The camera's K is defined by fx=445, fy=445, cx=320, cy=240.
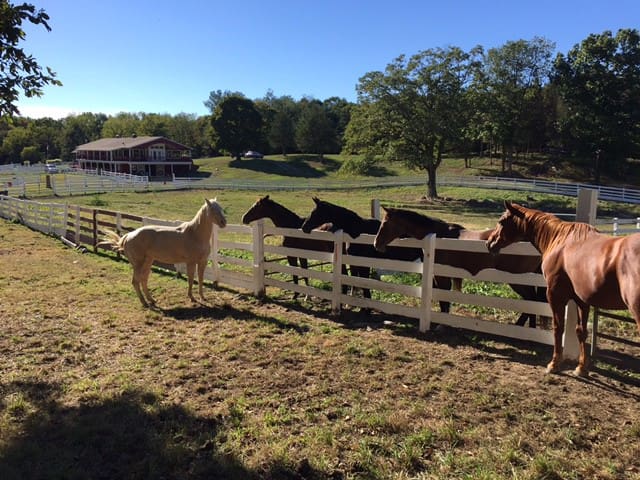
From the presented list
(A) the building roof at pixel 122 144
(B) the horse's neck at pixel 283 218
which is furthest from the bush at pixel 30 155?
(B) the horse's neck at pixel 283 218

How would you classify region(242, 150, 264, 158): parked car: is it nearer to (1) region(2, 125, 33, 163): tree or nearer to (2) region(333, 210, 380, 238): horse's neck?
(1) region(2, 125, 33, 163): tree

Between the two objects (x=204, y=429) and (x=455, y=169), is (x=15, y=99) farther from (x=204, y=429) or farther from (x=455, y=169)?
(x=455, y=169)

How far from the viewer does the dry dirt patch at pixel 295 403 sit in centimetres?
333

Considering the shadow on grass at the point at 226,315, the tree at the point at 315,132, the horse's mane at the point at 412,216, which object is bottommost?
the shadow on grass at the point at 226,315

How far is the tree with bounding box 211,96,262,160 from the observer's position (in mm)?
73438

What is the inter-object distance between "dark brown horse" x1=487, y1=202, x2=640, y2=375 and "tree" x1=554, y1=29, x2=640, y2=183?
175ft

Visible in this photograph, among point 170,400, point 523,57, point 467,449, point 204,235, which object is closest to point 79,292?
point 204,235

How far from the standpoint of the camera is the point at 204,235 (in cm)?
806

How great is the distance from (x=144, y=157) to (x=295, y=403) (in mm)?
68312

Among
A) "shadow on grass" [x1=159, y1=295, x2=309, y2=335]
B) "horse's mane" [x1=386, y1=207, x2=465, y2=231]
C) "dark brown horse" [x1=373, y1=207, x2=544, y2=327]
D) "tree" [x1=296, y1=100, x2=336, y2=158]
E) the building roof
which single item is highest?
"tree" [x1=296, y1=100, x2=336, y2=158]

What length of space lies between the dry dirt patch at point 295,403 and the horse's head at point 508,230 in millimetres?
1309

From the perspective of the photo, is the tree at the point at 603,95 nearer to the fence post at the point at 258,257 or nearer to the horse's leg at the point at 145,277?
the fence post at the point at 258,257

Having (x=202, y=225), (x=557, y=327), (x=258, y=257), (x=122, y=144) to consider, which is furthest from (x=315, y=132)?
(x=557, y=327)

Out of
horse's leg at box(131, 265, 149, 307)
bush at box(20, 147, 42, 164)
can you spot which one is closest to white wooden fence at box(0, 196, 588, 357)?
horse's leg at box(131, 265, 149, 307)
